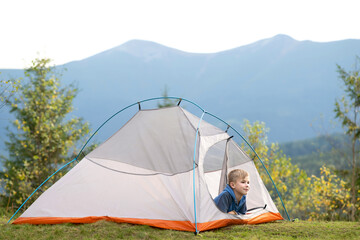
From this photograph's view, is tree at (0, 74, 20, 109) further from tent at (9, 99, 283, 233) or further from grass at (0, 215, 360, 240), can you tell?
grass at (0, 215, 360, 240)

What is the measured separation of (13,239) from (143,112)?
2.56m

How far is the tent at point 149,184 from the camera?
5254mm

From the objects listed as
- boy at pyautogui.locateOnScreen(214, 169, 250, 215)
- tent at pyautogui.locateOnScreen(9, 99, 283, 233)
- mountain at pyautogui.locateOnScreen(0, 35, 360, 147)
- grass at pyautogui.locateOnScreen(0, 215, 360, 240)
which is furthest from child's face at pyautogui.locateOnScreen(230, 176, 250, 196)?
mountain at pyautogui.locateOnScreen(0, 35, 360, 147)

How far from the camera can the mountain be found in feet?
450

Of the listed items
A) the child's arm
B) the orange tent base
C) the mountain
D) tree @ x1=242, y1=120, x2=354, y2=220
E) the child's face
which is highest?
the mountain

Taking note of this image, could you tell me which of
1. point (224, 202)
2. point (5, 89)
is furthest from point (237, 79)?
point (224, 202)

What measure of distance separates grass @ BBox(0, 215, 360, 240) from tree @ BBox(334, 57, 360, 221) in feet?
20.5

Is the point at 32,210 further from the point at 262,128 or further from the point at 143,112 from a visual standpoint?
the point at 262,128

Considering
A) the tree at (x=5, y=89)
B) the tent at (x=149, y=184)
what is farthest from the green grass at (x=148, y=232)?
the tree at (x=5, y=89)

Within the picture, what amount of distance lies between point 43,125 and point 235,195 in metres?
8.63

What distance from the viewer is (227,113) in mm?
141125

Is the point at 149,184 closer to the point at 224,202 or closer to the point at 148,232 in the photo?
the point at 148,232

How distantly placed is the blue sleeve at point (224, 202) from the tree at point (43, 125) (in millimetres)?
8129

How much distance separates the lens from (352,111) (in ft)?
37.7
